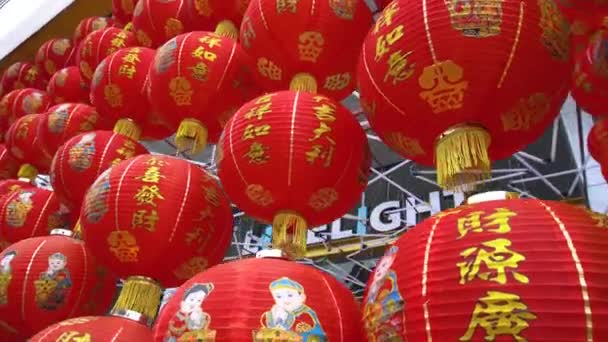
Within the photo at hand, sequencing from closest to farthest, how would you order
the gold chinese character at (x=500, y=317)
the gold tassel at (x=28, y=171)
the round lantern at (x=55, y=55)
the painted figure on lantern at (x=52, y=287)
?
the gold chinese character at (x=500, y=317), the painted figure on lantern at (x=52, y=287), the gold tassel at (x=28, y=171), the round lantern at (x=55, y=55)

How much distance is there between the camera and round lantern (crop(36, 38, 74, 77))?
3.40 meters

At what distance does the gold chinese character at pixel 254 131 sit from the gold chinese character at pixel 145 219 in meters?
0.30

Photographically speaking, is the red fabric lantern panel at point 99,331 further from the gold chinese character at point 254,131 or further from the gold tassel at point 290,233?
the gold chinese character at point 254,131

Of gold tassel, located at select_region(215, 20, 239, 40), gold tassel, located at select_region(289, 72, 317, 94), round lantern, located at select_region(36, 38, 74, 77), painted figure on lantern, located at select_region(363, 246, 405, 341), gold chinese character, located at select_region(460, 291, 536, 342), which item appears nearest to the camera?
gold chinese character, located at select_region(460, 291, 536, 342)

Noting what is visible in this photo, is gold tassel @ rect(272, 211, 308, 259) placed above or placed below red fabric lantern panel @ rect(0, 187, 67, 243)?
below

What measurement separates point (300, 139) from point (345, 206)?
0.22m

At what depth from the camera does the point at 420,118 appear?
1.00 meters

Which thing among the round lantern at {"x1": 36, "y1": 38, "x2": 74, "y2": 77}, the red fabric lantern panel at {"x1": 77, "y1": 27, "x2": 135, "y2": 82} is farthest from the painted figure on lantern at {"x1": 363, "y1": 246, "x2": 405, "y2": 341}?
the round lantern at {"x1": 36, "y1": 38, "x2": 74, "y2": 77}

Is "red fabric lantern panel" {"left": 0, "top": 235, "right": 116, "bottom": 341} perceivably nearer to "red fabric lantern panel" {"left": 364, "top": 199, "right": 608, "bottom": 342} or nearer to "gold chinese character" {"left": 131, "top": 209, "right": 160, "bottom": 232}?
"gold chinese character" {"left": 131, "top": 209, "right": 160, "bottom": 232}

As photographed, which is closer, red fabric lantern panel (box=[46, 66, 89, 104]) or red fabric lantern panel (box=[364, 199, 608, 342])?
red fabric lantern panel (box=[364, 199, 608, 342])

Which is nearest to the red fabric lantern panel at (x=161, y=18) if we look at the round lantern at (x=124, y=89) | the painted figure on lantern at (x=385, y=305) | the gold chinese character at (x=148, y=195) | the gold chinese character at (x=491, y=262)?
the round lantern at (x=124, y=89)

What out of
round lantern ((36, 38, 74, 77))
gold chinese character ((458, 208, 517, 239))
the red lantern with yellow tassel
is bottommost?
gold chinese character ((458, 208, 517, 239))

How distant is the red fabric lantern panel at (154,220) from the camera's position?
4.51ft

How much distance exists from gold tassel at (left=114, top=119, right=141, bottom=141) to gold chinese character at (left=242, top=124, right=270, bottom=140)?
3.01ft
